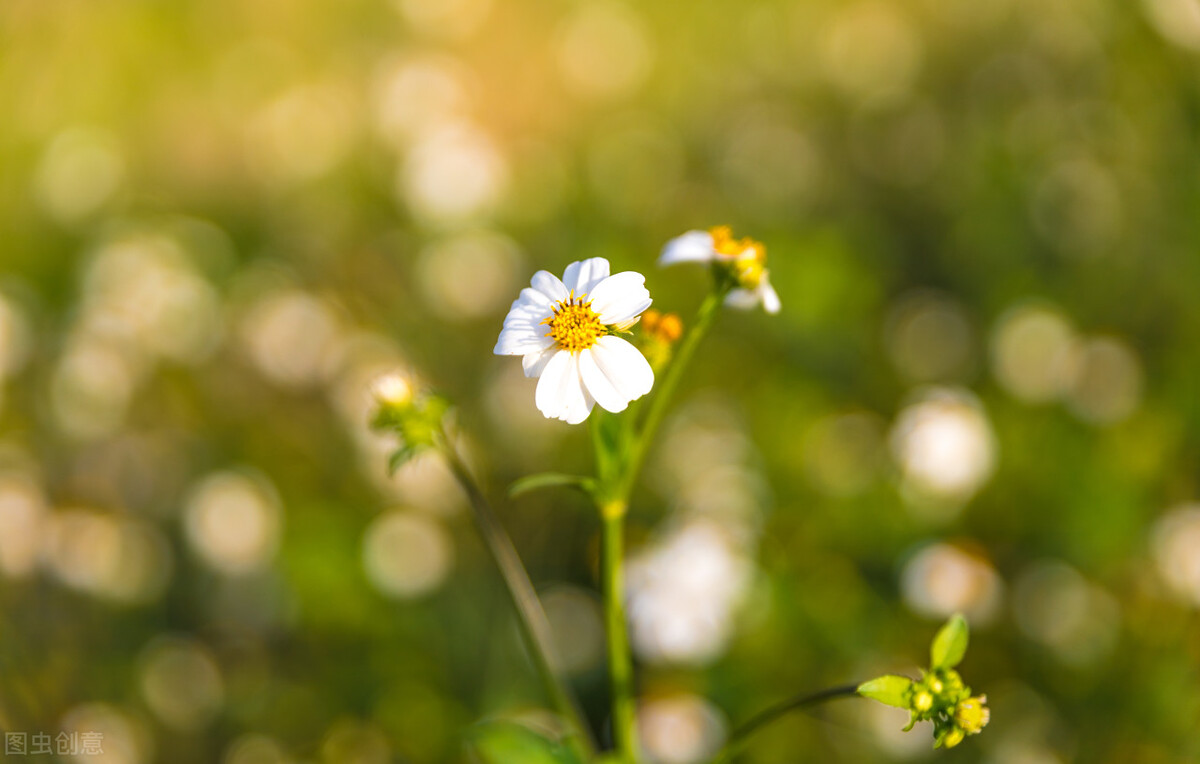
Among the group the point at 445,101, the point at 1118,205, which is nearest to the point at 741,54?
the point at 445,101

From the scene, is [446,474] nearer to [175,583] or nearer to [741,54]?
[175,583]

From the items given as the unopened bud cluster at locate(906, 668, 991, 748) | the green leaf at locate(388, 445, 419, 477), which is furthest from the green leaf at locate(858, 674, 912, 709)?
the green leaf at locate(388, 445, 419, 477)

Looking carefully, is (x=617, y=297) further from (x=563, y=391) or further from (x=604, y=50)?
(x=604, y=50)

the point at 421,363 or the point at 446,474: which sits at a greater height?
the point at 421,363

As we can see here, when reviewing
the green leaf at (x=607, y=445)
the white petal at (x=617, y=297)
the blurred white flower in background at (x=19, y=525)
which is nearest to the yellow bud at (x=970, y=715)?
the green leaf at (x=607, y=445)

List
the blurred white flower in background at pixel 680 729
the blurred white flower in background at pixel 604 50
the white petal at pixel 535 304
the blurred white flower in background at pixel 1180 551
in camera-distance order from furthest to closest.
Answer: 1. the blurred white flower in background at pixel 604 50
2. the blurred white flower in background at pixel 1180 551
3. the blurred white flower in background at pixel 680 729
4. the white petal at pixel 535 304

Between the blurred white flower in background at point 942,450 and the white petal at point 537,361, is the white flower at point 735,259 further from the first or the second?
the blurred white flower in background at point 942,450

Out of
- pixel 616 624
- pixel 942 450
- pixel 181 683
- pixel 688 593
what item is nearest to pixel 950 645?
pixel 616 624

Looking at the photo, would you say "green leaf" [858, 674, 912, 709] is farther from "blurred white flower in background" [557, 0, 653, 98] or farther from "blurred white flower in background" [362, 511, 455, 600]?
"blurred white flower in background" [557, 0, 653, 98]
